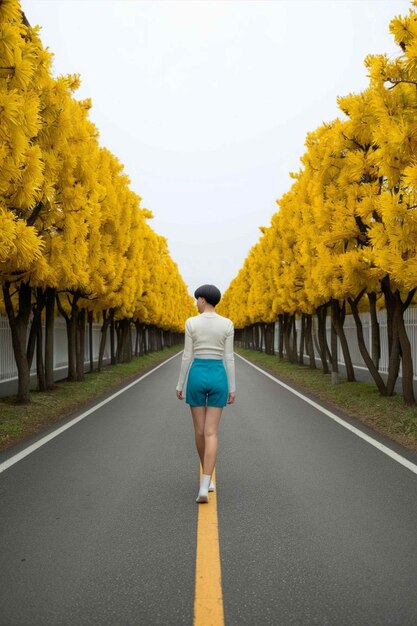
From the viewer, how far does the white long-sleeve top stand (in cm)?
554

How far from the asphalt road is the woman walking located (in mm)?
606

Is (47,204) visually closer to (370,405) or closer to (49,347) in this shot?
(49,347)

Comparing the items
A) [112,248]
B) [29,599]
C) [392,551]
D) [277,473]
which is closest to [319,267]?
[112,248]

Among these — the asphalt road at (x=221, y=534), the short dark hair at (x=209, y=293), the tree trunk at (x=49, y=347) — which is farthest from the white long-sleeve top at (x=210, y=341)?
the tree trunk at (x=49, y=347)

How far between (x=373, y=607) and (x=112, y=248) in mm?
19077

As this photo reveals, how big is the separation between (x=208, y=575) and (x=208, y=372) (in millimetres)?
2114

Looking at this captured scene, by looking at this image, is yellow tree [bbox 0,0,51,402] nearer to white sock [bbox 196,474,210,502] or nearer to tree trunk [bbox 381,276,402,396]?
white sock [bbox 196,474,210,502]

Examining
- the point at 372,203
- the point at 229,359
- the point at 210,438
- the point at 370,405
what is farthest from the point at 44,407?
the point at 372,203

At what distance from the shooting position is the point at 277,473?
21.6 ft

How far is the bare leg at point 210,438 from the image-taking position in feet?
17.9

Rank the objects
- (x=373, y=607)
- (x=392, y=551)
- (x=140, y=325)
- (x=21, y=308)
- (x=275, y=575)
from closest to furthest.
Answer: (x=373, y=607), (x=275, y=575), (x=392, y=551), (x=21, y=308), (x=140, y=325)

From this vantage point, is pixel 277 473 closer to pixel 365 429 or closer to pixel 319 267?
pixel 365 429

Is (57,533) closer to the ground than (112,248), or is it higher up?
closer to the ground

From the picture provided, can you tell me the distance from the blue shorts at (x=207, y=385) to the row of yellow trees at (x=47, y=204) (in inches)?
140
